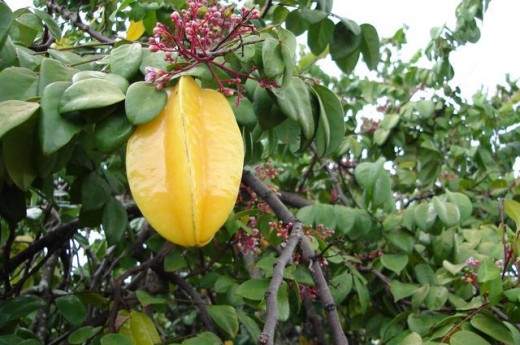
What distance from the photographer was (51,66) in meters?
1.10

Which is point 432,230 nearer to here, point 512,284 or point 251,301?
point 512,284

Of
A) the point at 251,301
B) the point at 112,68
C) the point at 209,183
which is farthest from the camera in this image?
the point at 251,301

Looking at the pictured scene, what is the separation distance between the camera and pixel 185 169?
36.8 inches

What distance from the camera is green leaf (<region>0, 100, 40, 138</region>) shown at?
36.7 inches

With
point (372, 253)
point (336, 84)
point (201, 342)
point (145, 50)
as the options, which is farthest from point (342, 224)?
point (336, 84)

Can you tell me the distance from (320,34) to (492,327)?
0.81 m

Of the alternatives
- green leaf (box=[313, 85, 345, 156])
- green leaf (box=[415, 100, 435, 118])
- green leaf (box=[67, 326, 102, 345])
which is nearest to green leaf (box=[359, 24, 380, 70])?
green leaf (box=[313, 85, 345, 156])

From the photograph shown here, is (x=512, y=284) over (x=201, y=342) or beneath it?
over

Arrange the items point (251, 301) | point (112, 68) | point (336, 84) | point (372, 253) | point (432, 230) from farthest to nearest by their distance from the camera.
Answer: point (336, 84) < point (372, 253) < point (432, 230) < point (251, 301) < point (112, 68)

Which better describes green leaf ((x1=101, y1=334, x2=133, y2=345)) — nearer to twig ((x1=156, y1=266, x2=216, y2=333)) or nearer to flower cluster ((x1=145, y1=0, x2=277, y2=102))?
twig ((x1=156, y1=266, x2=216, y2=333))

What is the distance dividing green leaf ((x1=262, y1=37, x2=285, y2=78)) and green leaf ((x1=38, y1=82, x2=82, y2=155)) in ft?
1.07

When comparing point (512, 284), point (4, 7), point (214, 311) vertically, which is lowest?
point (214, 311)

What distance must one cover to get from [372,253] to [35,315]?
1.20 metres

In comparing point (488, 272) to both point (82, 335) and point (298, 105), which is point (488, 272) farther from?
point (82, 335)
